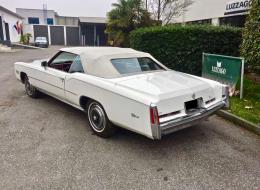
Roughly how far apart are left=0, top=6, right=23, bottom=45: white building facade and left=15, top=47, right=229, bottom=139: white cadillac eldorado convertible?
81.6ft

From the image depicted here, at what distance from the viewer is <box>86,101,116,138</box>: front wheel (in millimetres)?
3791

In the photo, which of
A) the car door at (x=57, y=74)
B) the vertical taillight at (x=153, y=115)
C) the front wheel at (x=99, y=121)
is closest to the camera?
the vertical taillight at (x=153, y=115)

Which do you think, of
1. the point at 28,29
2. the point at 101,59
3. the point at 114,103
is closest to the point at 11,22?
the point at 28,29

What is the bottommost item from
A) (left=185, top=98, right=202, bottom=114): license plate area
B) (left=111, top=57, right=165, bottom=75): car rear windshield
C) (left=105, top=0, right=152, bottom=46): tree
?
(left=185, top=98, right=202, bottom=114): license plate area

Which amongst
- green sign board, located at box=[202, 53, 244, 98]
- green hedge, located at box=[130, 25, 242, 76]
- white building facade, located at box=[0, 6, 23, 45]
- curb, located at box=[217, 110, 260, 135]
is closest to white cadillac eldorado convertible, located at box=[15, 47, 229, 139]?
curb, located at box=[217, 110, 260, 135]

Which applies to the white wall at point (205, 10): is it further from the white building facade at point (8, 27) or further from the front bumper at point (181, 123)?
the white building facade at point (8, 27)

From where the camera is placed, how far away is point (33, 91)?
5.98 m

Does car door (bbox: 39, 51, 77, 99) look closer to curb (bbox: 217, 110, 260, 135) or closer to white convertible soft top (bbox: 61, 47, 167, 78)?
white convertible soft top (bbox: 61, 47, 167, 78)

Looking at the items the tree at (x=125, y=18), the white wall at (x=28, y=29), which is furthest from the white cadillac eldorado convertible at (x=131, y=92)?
the white wall at (x=28, y=29)

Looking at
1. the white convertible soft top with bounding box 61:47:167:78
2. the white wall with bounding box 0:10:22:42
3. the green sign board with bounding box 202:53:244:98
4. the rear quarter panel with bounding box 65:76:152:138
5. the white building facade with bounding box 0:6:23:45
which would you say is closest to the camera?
the rear quarter panel with bounding box 65:76:152:138

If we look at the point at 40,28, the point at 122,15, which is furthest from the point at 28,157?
the point at 40,28

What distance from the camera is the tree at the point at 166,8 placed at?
13391 mm

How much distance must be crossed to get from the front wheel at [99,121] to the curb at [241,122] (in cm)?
247

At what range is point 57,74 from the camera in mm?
4723
